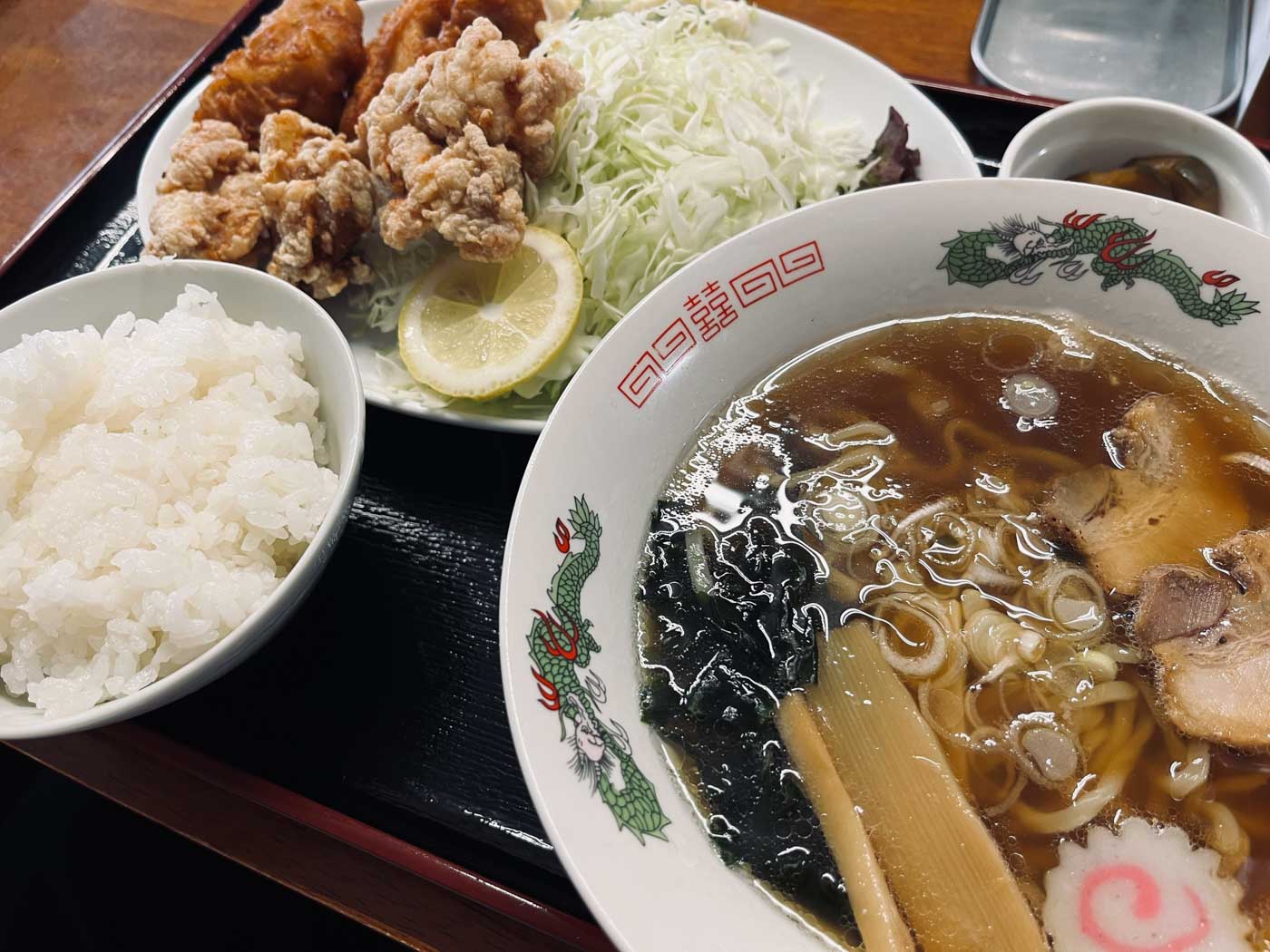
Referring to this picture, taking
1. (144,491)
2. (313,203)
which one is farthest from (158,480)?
(313,203)

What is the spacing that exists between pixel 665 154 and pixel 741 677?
4.69 ft

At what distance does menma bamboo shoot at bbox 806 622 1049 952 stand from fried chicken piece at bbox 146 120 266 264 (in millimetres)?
1695

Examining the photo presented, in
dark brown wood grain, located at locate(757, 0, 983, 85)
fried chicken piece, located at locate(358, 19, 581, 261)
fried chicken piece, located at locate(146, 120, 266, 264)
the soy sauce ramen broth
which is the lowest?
the soy sauce ramen broth

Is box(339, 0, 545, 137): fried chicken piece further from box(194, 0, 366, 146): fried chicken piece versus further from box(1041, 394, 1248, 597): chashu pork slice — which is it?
box(1041, 394, 1248, 597): chashu pork slice

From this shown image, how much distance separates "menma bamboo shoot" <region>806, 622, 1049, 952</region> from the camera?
1190 millimetres

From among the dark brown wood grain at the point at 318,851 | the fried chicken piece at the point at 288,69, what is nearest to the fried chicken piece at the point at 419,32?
the fried chicken piece at the point at 288,69

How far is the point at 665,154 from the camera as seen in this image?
2203 millimetres

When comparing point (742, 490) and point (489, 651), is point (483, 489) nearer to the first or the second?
point (489, 651)

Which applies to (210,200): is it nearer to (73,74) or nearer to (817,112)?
(73,74)

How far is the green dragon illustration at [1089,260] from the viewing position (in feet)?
4.93

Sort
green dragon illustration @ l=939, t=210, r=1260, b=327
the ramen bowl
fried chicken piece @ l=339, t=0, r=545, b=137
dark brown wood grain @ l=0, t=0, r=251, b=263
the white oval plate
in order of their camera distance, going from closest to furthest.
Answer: the ramen bowl → green dragon illustration @ l=939, t=210, r=1260, b=327 → the white oval plate → fried chicken piece @ l=339, t=0, r=545, b=137 → dark brown wood grain @ l=0, t=0, r=251, b=263

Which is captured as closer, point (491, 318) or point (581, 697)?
point (581, 697)

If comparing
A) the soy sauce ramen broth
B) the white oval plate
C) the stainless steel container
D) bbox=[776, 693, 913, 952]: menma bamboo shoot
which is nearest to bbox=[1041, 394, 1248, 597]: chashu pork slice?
the soy sauce ramen broth

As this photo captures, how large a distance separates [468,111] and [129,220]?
1.19 metres
